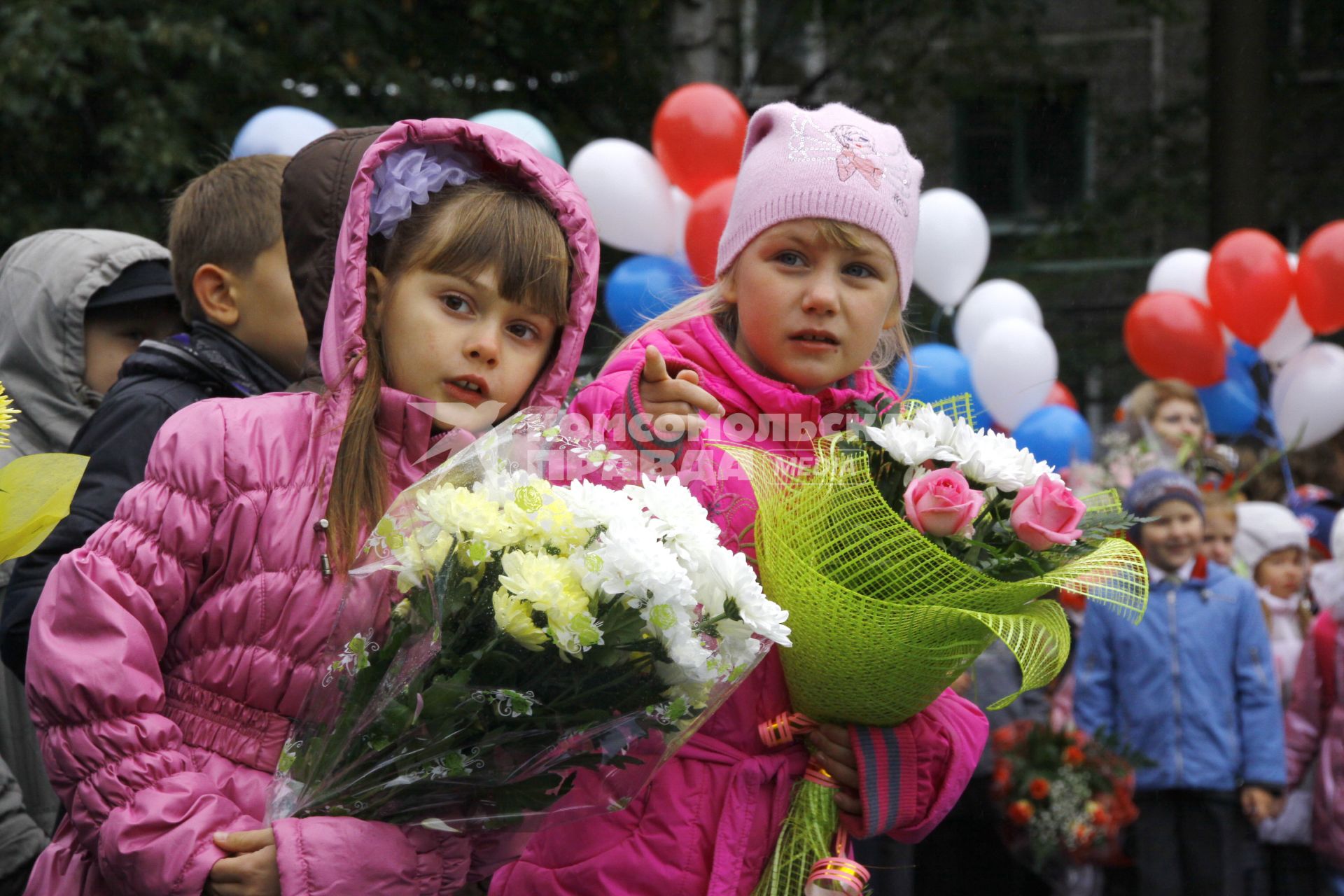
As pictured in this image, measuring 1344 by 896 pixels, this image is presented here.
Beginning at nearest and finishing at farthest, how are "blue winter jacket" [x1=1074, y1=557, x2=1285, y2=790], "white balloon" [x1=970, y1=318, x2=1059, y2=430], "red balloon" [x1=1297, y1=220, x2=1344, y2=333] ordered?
"blue winter jacket" [x1=1074, y1=557, x2=1285, y2=790] → "white balloon" [x1=970, y1=318, x2=1059, y2=430] → "red balloon" [x1=1297, y1=220, x2=1344, y2=333]

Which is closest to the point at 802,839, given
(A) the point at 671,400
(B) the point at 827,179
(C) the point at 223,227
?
(A) the point at 671,400

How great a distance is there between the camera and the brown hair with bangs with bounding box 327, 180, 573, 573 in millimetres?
2090

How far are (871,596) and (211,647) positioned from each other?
37.5 inches

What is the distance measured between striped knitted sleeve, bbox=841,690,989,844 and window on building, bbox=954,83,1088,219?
13597 millimetres

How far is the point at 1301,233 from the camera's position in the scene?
47.9 feet

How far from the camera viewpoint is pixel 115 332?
318 centimetres

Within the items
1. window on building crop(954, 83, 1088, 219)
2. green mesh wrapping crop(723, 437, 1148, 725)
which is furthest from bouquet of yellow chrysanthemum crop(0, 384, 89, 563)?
window on building crop(954, 83, 1088, 219)

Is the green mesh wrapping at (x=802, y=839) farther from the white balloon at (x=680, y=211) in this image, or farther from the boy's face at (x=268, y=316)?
the white balloon at (x=680, y=211)

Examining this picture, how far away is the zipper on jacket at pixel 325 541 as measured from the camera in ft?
6.64

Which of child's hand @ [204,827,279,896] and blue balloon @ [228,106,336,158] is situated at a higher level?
blue balloon @ [228,106,336,158]

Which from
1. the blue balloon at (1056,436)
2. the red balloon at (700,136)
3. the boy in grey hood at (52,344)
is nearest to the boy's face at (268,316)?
the boy in grey hood at (52,344)

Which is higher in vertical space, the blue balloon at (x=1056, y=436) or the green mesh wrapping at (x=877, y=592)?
the blue balloon at (x=1056, y=436)

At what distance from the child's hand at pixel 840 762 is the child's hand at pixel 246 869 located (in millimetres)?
871

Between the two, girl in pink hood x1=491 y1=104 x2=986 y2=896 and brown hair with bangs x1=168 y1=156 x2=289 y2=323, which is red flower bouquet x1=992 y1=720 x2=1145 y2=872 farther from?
brown hair with bangs x1=168 y1=156 x2=289 y2=323
